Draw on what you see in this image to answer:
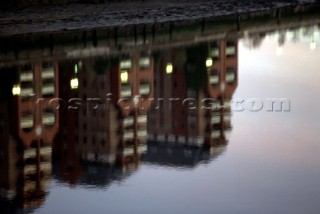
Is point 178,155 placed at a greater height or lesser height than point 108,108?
lesser

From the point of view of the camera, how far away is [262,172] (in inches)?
1618

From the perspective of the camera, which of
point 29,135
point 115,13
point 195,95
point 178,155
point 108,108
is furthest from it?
point 115,13

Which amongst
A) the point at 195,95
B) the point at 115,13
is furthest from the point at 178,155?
the point at 115,13

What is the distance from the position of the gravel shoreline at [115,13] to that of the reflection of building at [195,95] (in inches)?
367

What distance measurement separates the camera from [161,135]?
162 ft

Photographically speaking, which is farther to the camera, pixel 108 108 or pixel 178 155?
pixel 108 108

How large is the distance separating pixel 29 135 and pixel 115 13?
122 feet

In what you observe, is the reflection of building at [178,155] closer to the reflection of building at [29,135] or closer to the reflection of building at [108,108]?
the reflection of building at [108,108]

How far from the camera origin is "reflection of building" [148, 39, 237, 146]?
158 ft

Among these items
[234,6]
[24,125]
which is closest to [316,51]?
[234,6]

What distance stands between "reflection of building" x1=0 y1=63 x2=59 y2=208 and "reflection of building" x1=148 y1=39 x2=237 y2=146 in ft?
16.4

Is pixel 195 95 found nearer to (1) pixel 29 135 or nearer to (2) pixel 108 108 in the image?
(2) pixel 108 108

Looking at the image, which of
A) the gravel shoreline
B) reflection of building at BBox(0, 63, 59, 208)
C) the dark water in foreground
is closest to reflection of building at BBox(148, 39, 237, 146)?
the dark water in foreground

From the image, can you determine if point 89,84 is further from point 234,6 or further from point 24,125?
point 234,6
